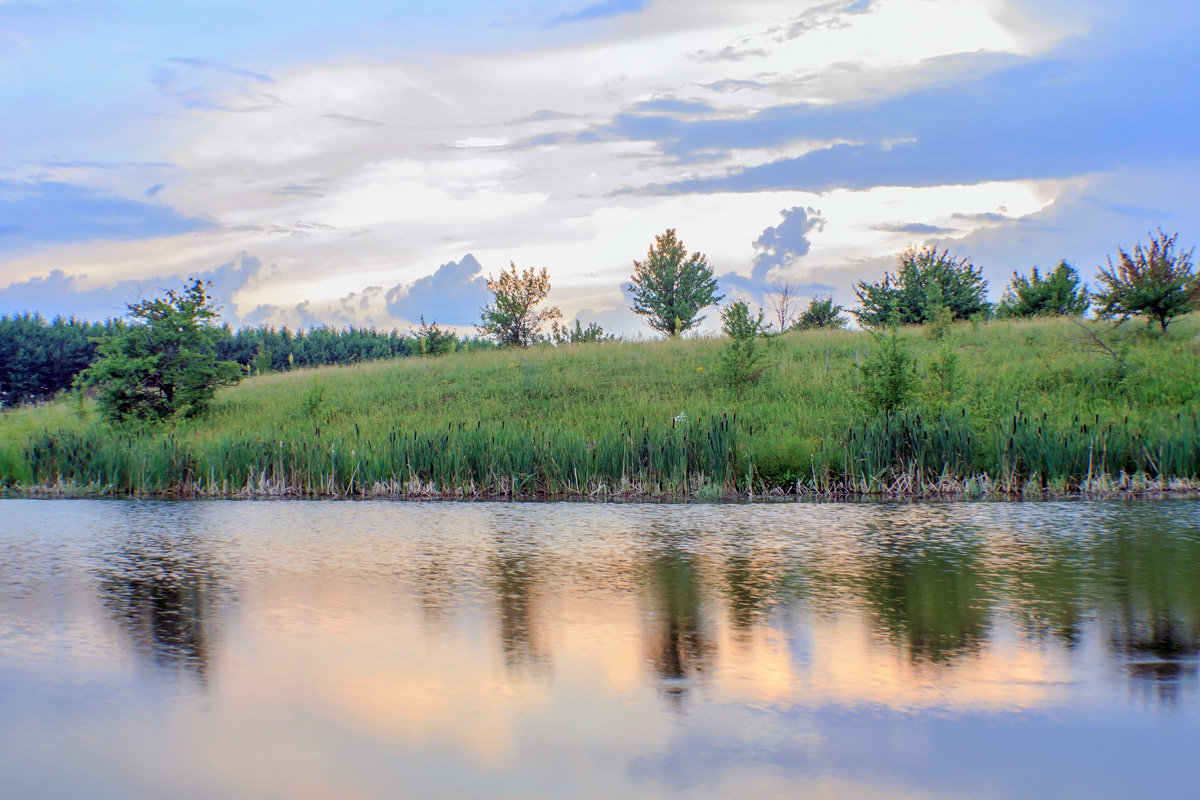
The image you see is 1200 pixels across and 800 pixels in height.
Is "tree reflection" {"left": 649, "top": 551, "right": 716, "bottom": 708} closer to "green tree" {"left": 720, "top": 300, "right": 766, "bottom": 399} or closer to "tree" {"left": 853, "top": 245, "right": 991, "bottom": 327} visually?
"green tree" {"left": 720, "top": 300, "right": 766, "bottom": 399}

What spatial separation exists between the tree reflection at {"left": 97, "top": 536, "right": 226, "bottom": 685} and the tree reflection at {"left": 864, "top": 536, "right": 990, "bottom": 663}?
3713 mm

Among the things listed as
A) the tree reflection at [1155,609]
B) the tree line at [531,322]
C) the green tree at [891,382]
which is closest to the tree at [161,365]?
the tree line at [531,322]

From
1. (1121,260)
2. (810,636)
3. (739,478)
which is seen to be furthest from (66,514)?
(1121,260)

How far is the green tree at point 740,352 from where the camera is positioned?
76.5 ft

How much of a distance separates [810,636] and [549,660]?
146cm

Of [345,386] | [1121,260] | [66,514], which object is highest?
[1121,260]

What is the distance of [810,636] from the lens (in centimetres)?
496

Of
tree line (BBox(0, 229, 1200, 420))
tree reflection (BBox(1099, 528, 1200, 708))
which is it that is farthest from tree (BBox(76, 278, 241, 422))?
tree reflection (BBox(1099, 528, 1200, 708))

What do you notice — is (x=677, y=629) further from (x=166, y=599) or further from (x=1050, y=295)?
(x=1050, y=295)

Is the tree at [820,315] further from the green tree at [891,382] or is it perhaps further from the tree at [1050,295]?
the green tree at [891,382]

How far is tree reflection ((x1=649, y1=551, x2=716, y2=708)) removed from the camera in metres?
4.33

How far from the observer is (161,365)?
2448cm

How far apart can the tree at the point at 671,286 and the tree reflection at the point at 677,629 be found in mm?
55002

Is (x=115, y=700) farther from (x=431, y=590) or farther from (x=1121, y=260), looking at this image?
(x=1121, y=260)
